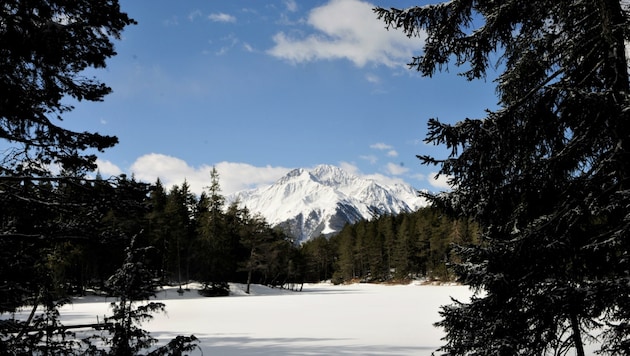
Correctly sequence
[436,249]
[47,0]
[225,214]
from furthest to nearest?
[436,249]
[225,214]
[47,0]

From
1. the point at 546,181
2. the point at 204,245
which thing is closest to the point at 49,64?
the point at 546,181

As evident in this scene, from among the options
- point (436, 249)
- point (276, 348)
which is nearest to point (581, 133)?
point (276, 348)

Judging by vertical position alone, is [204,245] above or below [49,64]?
below

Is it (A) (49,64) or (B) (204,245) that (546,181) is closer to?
(A) (49,64)

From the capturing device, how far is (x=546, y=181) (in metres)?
4.50

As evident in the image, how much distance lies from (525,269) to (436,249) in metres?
69.4

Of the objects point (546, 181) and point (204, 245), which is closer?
point (546, 181)

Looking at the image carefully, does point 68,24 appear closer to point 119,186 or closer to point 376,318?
point 119,186

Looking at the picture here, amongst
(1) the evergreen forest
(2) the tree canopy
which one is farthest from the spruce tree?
(2) the tree canopy

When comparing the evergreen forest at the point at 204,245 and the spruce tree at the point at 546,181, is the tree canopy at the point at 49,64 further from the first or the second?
the spruce tree at the point at 546,181

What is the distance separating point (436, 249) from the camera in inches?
2758

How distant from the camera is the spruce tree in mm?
3953

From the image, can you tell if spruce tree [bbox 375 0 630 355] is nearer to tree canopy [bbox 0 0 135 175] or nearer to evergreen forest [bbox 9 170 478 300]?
evergreen forest [bbox 9 170 478 300]

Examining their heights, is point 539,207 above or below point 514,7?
below
